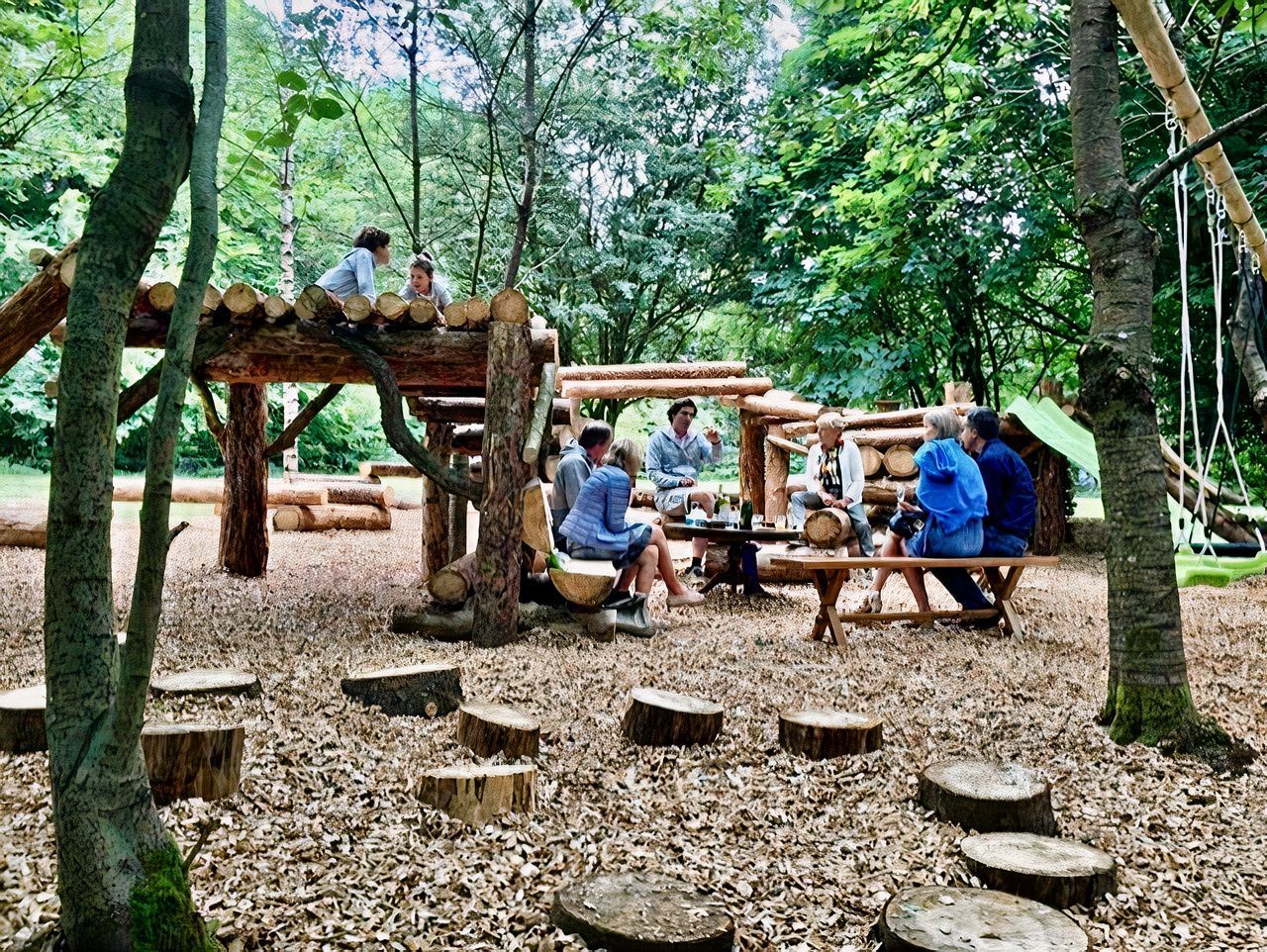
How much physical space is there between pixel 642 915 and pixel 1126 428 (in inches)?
107

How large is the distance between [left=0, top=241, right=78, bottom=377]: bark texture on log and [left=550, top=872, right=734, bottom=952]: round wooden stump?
5.01 metres

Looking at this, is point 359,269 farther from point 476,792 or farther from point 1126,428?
point 1126,428

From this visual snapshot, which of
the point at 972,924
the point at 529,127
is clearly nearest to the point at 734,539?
the point at 529,127

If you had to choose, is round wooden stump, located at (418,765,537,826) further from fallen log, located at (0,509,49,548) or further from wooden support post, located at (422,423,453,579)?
fallen log, located at (0,509,49,548)

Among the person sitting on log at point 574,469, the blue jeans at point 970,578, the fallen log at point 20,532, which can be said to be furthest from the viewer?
the fallen log at point 20,532

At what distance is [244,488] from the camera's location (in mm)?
8523

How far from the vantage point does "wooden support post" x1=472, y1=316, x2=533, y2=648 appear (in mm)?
5844

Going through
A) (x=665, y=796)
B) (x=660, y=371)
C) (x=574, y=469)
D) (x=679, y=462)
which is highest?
(x=660, y=371)

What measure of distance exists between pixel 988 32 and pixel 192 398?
15002 mm

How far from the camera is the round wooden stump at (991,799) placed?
300cm

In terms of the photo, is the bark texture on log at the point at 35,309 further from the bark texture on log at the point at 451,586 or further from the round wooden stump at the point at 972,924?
the round wooden stump at the point at 972,924

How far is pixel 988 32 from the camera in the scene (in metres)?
11.5

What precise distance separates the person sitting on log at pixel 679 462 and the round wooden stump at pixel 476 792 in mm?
6139

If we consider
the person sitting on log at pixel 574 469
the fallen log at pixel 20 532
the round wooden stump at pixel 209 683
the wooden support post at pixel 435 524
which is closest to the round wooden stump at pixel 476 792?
the round wooden stump at pixel 209 683
